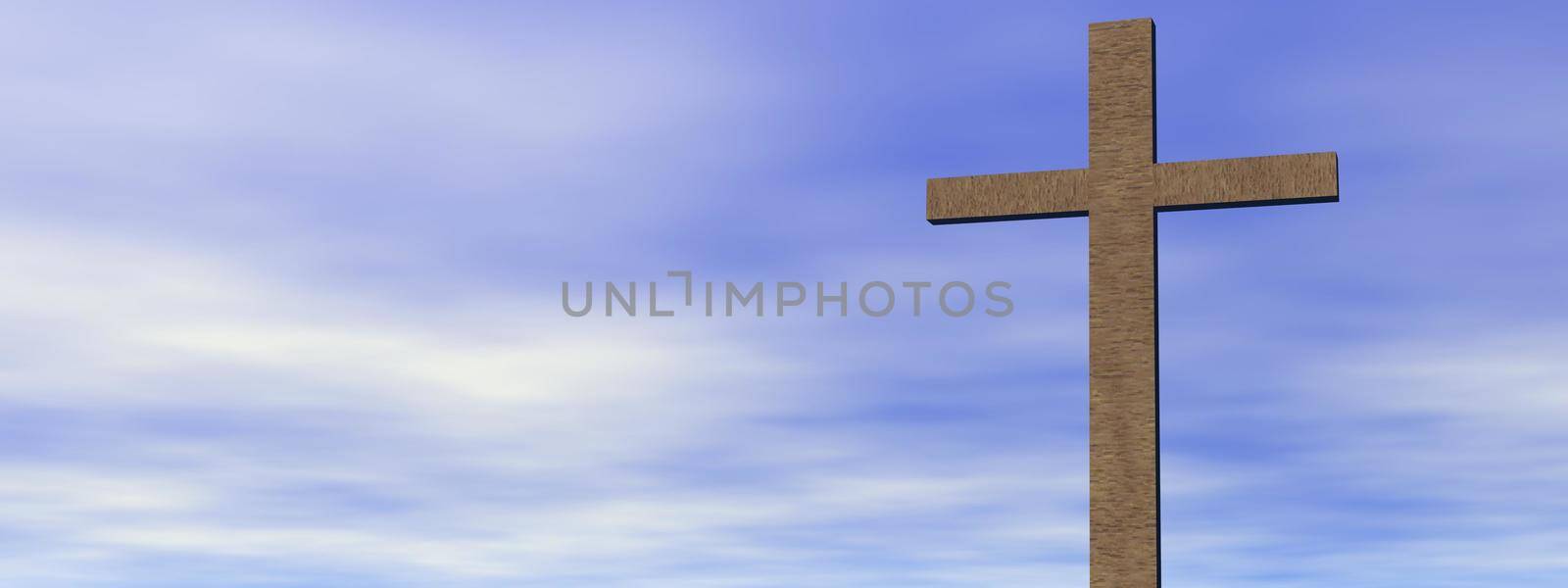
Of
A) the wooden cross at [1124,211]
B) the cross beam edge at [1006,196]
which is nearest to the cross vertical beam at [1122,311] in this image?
the wooden cross at [1124,211]

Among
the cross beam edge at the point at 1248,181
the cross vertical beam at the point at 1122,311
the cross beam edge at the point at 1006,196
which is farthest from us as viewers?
the cross beam edge at the point at 1006,196

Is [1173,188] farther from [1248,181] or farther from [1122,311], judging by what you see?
[1122,311]

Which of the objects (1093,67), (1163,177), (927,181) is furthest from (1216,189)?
(927,181)

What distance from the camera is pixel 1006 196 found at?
526 inches

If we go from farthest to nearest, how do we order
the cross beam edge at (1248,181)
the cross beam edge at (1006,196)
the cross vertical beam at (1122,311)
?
1. the cross beam edge at (1006,196)
2. the cross beam edge at (1248,181)
3. the cross vertical beam at (1122,311)

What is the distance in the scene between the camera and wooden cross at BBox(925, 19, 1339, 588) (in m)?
12.2

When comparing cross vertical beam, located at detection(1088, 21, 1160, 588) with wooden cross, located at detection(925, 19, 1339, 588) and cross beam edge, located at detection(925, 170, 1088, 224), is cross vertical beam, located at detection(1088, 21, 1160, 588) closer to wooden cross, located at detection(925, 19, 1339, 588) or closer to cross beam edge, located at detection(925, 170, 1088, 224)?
wooden cross, located at detection(925, 19, 1339, 588)

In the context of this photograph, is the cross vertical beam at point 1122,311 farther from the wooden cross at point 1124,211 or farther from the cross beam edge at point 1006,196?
the cross beam edge at point 1006,196

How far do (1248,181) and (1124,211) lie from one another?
0.90 metres

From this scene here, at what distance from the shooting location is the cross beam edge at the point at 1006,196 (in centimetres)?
1306

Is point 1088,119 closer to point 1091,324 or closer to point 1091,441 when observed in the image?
point 1091,324

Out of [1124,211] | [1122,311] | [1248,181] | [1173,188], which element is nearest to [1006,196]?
[1124,211]

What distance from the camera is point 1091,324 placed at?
41.1ft

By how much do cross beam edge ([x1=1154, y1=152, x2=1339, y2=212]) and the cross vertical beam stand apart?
6.4 inches
